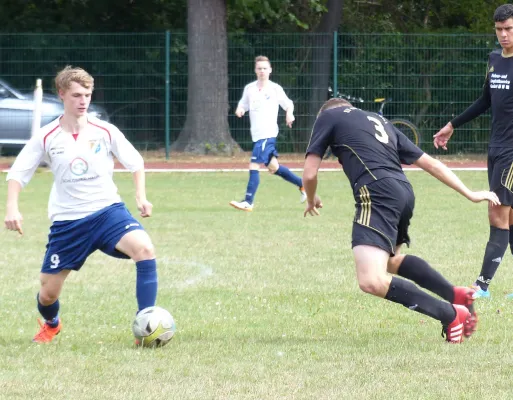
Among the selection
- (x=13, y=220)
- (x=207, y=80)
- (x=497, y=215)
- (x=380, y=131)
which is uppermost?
(x=380, y=131)

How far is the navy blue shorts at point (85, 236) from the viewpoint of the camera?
21.4ft

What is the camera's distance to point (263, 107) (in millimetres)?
15766

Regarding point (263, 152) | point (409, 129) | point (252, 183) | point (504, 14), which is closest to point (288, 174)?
point (263, 152)

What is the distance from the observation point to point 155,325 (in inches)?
253

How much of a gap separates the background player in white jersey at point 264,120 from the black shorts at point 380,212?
8.49m

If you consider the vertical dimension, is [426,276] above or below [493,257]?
above

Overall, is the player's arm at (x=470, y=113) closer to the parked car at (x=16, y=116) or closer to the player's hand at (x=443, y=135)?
the player's hand at (x=443, y=135)

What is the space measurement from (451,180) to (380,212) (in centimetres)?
47

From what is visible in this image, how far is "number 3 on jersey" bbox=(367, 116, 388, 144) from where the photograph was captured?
6520 millimetres

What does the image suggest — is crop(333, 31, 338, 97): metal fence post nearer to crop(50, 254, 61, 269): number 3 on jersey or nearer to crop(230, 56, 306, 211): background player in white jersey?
crop(230, 56, 306, 211): background player in white jersey

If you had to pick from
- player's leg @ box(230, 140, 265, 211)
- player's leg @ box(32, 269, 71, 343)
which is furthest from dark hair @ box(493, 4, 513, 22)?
player's leg @ box(230, 140, 265, 211)

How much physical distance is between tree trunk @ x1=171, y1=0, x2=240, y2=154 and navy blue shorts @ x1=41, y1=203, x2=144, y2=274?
674 inches

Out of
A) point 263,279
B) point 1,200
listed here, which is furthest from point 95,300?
point 1,200

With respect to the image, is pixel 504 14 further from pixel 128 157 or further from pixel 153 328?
pixel 153 328
